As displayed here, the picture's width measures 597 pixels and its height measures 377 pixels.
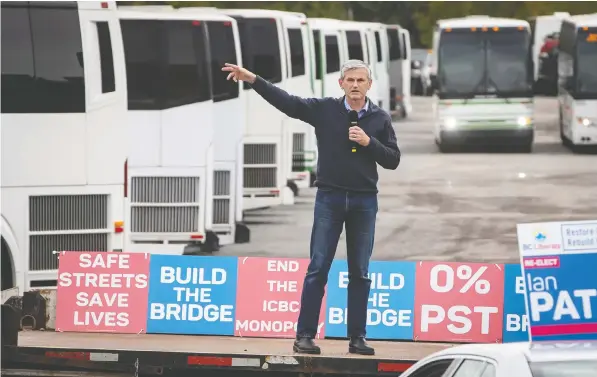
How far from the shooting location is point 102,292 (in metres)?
10.3

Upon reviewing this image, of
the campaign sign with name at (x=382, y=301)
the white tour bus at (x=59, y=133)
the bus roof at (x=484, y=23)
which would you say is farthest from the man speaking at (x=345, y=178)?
the bus roof at (x=484, y=23)

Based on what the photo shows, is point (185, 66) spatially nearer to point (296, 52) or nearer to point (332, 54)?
point (296, 52)

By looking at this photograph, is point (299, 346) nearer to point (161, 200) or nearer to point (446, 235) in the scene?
point (161, 200)

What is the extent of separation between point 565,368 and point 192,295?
483 cm

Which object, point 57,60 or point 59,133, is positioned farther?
point 57,60

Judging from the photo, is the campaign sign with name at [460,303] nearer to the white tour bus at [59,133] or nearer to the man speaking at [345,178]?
the man speaking at [345,178]

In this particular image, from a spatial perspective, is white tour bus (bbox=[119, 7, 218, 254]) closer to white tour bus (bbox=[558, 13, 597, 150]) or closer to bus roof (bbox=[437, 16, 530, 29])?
white tour bus (bbox=[558, 13, 597, 150])

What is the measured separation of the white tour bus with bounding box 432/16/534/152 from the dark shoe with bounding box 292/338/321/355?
29.9 metres

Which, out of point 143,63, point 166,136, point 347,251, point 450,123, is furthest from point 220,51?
point 450,123

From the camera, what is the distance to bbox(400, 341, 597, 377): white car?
5.68 metres

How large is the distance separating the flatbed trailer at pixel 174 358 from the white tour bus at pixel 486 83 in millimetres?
29616

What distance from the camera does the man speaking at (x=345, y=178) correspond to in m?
9.22

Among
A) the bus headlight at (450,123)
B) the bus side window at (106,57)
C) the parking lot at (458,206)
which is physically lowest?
the parking lot at (458,206)

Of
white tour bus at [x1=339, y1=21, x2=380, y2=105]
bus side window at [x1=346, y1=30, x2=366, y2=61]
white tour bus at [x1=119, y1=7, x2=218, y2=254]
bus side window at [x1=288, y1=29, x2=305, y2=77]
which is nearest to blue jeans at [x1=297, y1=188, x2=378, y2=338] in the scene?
white tour bus at [x1=119, y1=7, x2=218, y2=254]
